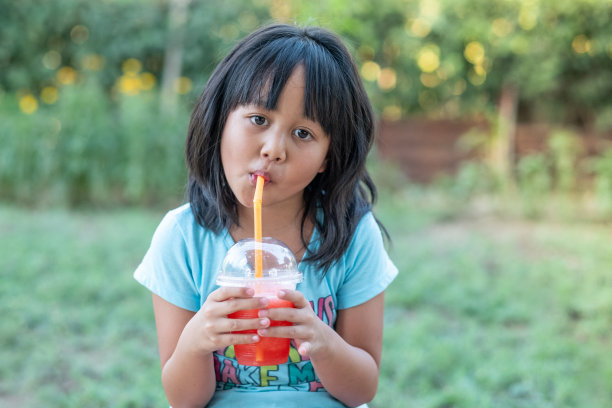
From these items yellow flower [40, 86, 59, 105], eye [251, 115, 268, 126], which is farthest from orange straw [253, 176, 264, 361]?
yellow flower [40, 86, 59, 105]

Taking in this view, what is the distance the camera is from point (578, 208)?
644 cm

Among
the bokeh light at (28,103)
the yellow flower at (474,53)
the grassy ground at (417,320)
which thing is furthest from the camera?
the yellow flower at (474,53)

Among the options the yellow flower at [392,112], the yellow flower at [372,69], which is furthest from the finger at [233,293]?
the yellow flower at [392,112]

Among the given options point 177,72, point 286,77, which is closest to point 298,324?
point 286,77

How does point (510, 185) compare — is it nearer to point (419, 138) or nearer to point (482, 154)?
point (482, 154)

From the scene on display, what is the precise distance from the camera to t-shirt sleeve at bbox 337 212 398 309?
4.76ft

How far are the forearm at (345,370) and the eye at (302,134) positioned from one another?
412mm

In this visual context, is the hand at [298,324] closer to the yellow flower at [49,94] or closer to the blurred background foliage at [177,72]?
the blurred background foliage at [177,72]

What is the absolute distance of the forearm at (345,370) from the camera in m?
1.25

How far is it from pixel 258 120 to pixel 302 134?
10 cm

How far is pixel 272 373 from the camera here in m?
1.39

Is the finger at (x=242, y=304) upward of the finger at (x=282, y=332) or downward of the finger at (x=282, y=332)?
upward

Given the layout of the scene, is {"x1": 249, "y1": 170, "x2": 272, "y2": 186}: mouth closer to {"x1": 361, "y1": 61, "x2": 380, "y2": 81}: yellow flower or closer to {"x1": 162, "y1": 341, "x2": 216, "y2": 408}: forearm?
{"x1": 162, "y1": 341, "x2": 216, "y2": 408}: forearm

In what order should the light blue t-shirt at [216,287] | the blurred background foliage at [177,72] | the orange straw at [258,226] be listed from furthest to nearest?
the blurred background foliage at [177,72]
the light blue t-shirt at [216,287]
the orange straw at [258,226]
